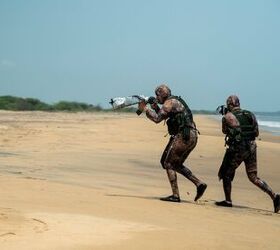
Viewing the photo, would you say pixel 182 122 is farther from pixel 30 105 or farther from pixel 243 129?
pixel 30 105

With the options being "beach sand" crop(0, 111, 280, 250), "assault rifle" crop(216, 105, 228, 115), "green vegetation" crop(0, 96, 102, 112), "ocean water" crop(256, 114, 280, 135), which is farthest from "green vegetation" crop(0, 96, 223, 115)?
"assault rifle" crop(216, 105, 228, 115)

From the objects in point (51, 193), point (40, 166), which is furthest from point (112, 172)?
point (51, 193)

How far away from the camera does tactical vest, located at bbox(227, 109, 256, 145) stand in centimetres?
860

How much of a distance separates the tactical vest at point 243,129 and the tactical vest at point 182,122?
64 centimetres

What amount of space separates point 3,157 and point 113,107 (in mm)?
5167

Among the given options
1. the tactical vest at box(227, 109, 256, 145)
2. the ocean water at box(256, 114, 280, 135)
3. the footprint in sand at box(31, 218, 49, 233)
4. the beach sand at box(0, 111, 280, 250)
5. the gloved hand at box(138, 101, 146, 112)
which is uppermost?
the gloved hand at box(138, 101, 146, 112)

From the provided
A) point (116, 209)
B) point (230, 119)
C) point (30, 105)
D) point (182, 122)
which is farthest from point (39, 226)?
point (30, 105)

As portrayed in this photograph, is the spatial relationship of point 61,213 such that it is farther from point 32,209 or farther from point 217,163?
point 217,163

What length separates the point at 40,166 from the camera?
1185 cm

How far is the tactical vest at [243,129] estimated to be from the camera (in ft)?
28.2

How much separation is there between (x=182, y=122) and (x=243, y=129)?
0.93 m

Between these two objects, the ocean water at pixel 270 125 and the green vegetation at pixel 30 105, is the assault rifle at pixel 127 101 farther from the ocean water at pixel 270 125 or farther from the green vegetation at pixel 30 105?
the green vegetation at pixel 30 105

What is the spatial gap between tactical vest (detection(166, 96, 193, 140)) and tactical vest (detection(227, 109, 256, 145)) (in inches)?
25.1

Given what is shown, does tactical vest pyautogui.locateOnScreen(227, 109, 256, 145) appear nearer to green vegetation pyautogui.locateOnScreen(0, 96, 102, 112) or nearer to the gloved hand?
the gloved hand
